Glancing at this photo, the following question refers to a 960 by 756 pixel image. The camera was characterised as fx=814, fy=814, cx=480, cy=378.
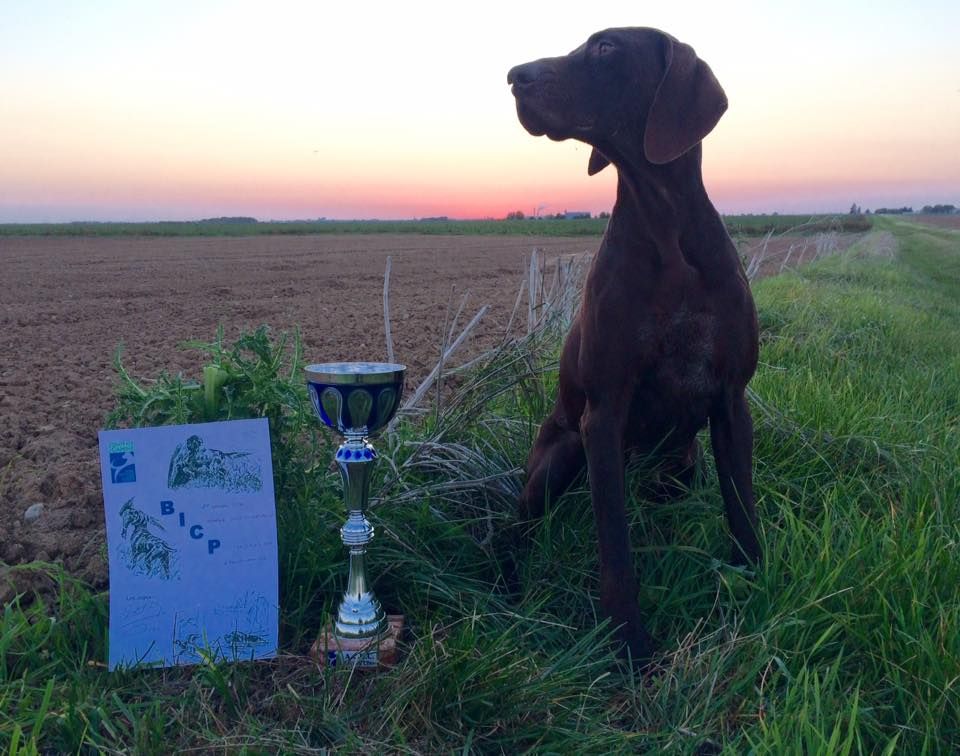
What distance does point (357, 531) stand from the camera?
2.13 meters

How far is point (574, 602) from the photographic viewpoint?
7.82 ft

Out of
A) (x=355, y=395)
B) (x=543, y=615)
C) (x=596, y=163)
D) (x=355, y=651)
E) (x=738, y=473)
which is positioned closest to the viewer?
(x=355, y=651)

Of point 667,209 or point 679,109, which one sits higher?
point 679,109

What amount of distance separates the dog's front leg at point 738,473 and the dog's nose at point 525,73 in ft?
3.47

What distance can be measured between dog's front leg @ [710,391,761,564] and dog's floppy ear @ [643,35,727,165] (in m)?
0.76

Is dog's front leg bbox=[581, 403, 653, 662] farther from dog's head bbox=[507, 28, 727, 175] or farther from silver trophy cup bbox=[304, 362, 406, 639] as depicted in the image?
dog's head bbox=[507, 28, 727, 175]

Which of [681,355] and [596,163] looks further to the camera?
[596,163]

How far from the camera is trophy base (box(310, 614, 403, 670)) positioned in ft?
6.49

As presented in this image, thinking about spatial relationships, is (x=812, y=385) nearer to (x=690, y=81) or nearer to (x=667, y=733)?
(x=690, y=81)

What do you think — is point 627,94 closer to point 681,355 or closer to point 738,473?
point 681,355

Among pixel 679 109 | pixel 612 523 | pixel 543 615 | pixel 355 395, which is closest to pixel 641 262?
pixel 679 109

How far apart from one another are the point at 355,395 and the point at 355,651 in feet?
2.07

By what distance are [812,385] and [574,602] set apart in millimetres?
2082

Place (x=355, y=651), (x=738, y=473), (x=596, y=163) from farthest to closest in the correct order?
(x=596, y=163), (x=738, y=473), (x=355, y=651)
